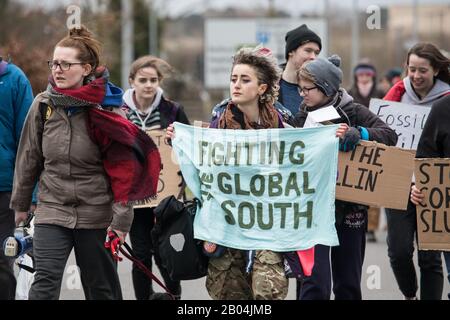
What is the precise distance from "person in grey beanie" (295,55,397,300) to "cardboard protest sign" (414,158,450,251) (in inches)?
13.8

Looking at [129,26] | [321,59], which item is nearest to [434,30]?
[129,26]

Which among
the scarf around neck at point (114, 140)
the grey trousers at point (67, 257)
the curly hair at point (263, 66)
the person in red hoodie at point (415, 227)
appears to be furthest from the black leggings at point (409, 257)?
the grey trousers at point (67, 257)

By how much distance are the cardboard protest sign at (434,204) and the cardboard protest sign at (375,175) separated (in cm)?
11

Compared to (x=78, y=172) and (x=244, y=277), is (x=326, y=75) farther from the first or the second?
(x=78, y=172)

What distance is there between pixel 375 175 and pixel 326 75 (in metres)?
0.70

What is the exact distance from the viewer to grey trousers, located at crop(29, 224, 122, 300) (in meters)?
6.60

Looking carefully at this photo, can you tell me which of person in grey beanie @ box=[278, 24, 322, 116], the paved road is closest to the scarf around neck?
person in grey beanie @ box=[278, 24, 322, 116]

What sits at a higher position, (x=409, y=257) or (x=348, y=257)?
(x=348, y=257)

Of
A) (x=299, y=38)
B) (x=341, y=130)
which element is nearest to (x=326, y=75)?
(x=341, y=130)

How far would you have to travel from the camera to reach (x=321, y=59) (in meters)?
7.43

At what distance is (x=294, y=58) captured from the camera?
8375 millimetres

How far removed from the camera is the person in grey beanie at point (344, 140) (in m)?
7.32
